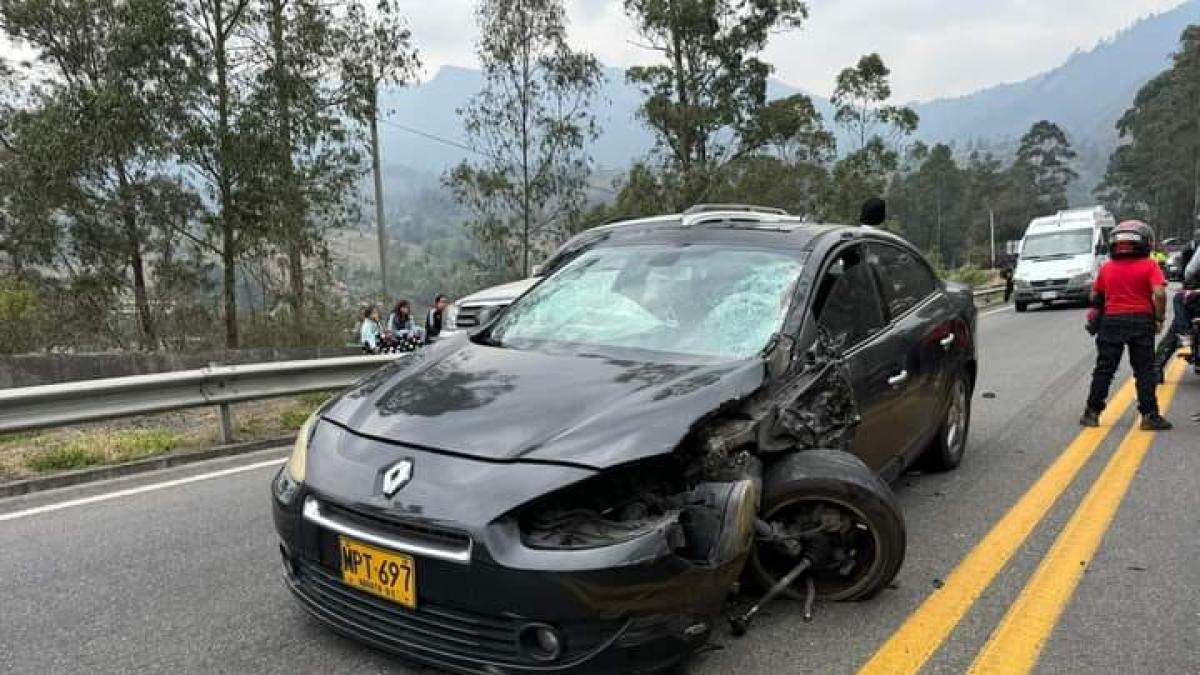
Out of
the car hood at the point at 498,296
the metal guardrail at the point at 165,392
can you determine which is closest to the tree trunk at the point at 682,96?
the car hood at the point at 498,296

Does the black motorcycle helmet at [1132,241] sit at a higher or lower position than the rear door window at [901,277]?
higher

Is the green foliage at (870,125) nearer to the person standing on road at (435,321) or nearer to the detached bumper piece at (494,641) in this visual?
the person standing on road at (435,321)

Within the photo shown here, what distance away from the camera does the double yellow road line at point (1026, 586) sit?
3.05 metres

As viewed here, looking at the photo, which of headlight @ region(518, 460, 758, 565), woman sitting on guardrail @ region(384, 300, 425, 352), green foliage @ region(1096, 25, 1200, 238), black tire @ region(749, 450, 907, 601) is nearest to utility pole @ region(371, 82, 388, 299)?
woman sitting on guardrail @ region(384, 300, 425, 352)

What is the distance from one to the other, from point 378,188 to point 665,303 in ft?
64.1

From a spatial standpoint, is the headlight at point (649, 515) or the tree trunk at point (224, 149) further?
the tree trunk at point (224, 149)

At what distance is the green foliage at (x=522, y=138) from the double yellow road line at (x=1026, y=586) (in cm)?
1943

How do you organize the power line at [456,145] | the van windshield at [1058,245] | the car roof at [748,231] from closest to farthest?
1. the car roof at [748,231]
2. the van windshield at [1058,245]
3. the power line at [456,145]

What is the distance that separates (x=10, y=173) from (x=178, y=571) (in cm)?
1906

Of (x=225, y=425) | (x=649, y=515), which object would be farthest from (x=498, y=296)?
(x=649, y=515)

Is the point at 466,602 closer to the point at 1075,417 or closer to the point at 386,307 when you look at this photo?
the point at 1075,417

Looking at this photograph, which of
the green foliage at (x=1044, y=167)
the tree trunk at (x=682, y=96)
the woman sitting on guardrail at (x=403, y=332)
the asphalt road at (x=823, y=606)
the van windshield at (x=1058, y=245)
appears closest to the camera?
the asphalt road at (x=823, y=606)

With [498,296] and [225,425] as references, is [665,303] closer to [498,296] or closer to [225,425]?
[225,425]

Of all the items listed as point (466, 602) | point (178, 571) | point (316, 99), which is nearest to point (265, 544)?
point (178, 571)
